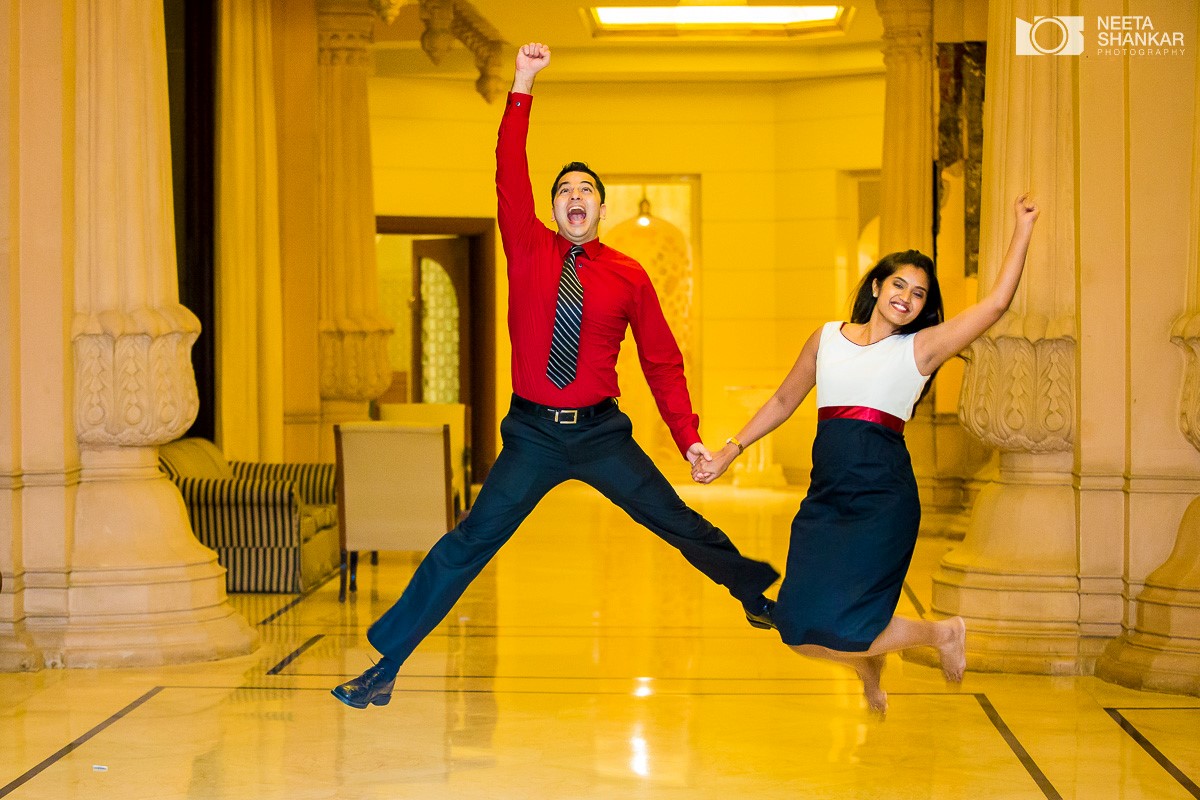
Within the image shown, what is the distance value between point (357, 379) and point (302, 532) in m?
3.25

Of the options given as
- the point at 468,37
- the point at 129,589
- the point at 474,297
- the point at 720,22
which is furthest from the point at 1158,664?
the point at 474,297

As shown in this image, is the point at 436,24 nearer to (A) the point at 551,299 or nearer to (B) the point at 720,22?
(B) the point at 720,22

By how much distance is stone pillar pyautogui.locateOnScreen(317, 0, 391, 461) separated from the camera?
10.9m

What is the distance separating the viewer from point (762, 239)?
15.2m

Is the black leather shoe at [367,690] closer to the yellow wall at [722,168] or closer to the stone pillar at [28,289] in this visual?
the stone pillar at [28,289]

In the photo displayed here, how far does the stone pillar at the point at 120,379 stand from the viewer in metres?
6.10

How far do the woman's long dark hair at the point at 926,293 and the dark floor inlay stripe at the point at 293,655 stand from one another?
289 cm

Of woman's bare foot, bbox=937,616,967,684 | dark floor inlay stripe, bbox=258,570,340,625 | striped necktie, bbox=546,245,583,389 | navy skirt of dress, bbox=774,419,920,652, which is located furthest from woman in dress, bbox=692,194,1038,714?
dark floor inlay stripe, bbox=258,570,340,625

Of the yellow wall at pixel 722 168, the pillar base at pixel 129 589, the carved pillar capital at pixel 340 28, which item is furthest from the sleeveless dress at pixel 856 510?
the yellow wall at pixel 722 168

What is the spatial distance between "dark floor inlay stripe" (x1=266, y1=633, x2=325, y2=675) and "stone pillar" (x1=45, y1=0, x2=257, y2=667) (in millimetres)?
228

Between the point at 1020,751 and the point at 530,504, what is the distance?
1.76 m

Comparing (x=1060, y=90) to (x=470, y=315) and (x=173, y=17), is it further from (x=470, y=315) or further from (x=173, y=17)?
(x=470, y=315)

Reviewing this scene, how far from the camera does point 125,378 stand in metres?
6.12

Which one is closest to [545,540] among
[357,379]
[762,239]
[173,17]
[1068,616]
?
[357,379]
